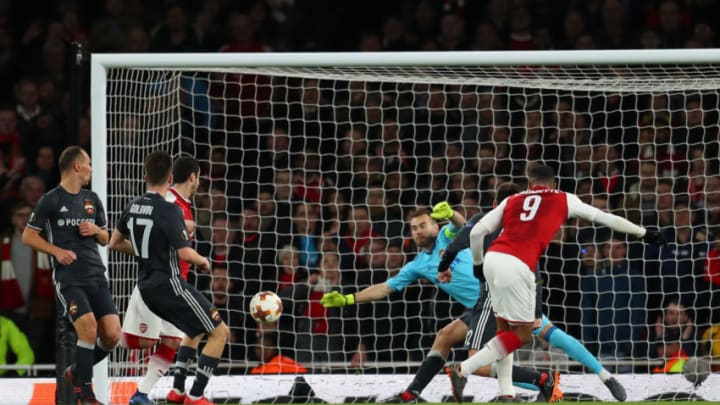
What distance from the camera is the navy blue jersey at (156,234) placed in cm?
745

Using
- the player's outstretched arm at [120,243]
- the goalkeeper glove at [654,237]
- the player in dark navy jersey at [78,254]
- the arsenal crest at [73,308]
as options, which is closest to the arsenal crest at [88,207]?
the player in dark navy jersey at [78,254]

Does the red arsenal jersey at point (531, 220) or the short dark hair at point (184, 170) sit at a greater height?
the short dark hair at point (184, 170)

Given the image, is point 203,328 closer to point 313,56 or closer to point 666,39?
point 313,56

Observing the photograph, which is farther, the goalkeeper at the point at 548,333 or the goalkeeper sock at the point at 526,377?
the goalkeeper sock at the point at 526,377

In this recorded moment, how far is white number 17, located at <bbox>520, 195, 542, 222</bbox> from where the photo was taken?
7.41 metres

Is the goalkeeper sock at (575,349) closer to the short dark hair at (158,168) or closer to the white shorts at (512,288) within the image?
the white shorts at (512,288)

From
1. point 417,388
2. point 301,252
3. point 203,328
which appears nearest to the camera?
point 203,328

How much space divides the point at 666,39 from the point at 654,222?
2.35 metres

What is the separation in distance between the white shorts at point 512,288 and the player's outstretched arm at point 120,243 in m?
2.28

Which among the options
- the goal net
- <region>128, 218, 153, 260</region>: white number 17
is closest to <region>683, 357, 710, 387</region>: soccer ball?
the goal net

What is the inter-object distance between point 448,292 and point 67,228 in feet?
8.99

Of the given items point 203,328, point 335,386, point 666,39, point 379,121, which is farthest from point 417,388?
point 666,39

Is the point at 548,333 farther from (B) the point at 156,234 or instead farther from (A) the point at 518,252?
(B) the point at 156,234

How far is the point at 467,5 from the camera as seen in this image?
12.8 metres
